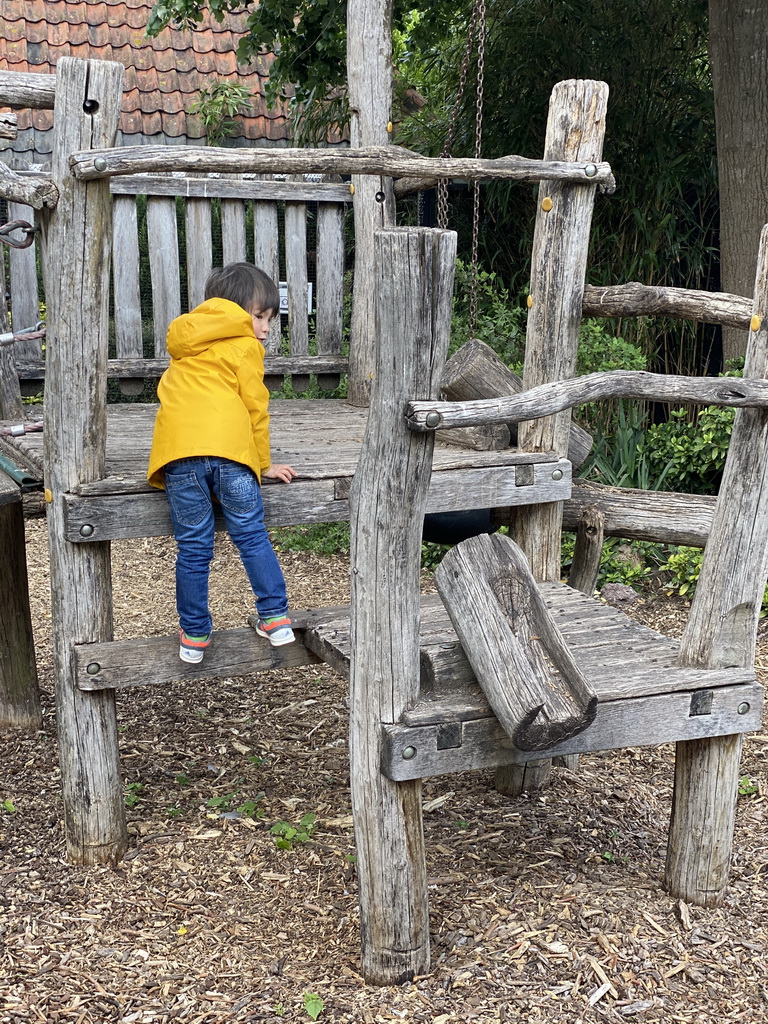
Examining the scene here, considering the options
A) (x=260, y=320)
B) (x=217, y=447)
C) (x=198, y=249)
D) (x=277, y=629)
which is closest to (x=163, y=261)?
(x=198, y=249)

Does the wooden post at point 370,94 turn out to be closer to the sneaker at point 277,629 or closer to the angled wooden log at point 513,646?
the sneaker at point 277,629

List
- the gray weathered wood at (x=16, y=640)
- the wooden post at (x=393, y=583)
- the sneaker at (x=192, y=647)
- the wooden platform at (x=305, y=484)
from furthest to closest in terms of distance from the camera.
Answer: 1. the gray weathered wood at (x=16, y=640)
2. the sneaker at (x=192, y=647)
3. the wooden platform at (x=305, y=484)
4. the wooden post at (x=393, y=583)

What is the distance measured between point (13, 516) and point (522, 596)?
212 cm

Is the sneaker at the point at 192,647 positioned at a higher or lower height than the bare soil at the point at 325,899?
higher

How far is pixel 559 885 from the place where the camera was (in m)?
3.13

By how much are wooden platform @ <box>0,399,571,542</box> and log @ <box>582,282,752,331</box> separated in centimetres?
48

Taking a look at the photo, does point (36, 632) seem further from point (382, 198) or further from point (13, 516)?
point (382, 198)

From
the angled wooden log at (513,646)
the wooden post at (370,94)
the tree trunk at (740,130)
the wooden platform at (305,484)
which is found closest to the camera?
the angled wooden log at (513,646)

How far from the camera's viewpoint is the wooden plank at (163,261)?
4.52m

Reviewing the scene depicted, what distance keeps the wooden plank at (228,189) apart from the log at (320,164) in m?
1.29

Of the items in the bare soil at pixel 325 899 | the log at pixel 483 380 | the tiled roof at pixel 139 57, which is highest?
the tiled roof at pixel 139 57

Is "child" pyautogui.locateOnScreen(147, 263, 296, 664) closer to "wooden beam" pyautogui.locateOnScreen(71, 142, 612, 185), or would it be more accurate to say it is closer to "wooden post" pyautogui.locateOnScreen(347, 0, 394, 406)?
"wooden beam" pyautogui.locateOnScreen(71, 142, 612, 185)

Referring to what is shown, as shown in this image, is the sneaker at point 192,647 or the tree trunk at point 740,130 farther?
the tree trunk at point 740,130

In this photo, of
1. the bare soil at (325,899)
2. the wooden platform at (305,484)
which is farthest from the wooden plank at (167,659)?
the bare soil at (325,899)
